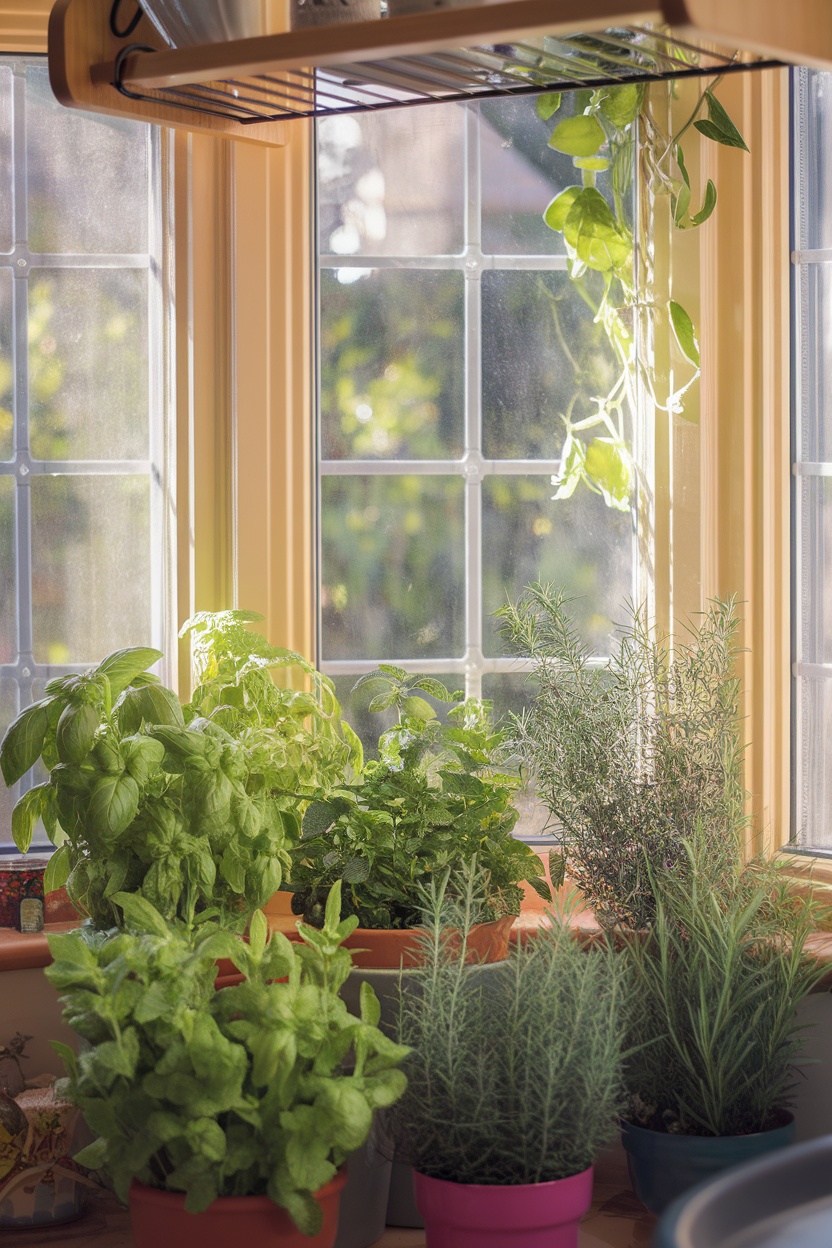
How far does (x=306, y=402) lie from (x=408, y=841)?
0.55m

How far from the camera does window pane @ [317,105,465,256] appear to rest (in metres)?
1.50

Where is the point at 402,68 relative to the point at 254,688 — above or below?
above

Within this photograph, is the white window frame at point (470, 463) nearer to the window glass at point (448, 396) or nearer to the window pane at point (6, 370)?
the window glass at point (448, 396)

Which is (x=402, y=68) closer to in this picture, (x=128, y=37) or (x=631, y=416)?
(x=128, y=37)

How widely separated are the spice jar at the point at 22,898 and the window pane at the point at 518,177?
0.90 m

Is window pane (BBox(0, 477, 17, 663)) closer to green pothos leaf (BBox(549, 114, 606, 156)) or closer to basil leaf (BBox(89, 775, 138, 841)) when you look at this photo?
basil leaf (BBox(89, 775, 138, 841))

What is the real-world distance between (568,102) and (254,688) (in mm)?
778

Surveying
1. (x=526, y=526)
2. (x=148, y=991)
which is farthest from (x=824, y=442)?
(x=148, y=991)

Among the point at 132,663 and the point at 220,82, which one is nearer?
the point at 220,82

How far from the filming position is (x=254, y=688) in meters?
1.34

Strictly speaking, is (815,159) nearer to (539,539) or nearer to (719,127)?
(719,127)

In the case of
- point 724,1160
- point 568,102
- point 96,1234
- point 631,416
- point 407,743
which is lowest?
point 96,1234

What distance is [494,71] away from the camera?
105 centimetres

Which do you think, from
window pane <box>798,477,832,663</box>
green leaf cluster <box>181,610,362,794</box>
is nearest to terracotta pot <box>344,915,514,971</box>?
green leaf cluster <box>181,610,362,794</box>
